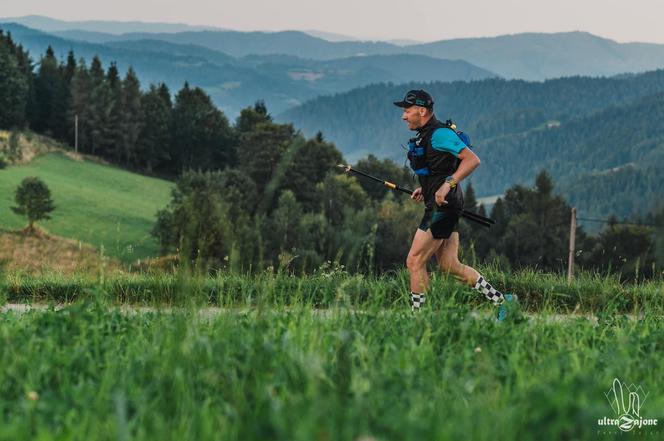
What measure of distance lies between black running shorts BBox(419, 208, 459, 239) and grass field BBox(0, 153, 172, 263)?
206ft

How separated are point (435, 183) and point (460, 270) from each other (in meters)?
0.97

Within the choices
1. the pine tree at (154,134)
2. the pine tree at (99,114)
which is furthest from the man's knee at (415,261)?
the pine tree at (154,134)

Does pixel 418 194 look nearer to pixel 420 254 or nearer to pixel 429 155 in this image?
pixel 429 155

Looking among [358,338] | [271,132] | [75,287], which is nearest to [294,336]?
[358,338]

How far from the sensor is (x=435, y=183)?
8836 mm

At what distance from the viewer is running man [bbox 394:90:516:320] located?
8.70 metres

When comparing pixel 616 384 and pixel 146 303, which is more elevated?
pixel 616 384

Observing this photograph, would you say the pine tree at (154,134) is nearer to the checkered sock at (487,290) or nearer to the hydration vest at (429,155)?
the hydration vest at (429,155)

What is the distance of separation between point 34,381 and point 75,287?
560cm

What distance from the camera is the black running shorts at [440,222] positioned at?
28.7ft

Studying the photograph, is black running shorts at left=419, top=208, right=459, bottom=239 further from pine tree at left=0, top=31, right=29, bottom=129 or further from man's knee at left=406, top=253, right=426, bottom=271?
pine tree at left=0, top=31, right=29, bottom=129

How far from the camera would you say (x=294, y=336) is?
5770mm

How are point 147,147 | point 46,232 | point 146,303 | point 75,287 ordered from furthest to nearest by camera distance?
point 147,147, point 46,232, point 75,287, point 146,303

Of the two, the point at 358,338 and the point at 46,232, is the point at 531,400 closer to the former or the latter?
the point at 358,338
